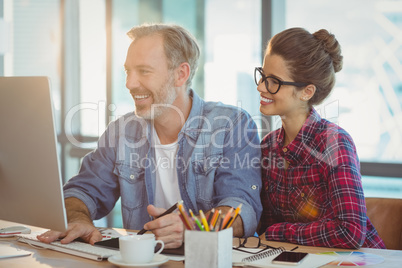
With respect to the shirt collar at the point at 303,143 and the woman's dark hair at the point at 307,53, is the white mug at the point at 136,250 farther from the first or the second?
the woman's dark hair at the point at 307,53

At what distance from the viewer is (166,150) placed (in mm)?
2102

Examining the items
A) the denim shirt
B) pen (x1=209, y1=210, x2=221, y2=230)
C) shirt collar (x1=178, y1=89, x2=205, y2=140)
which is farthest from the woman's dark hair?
pen (x1=209, y1=210, x2=221, y2=230)

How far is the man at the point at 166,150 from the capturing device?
6.26 ft

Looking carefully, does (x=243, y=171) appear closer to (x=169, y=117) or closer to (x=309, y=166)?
(x=309, y=166)


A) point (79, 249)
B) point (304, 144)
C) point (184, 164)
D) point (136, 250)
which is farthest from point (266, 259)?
point (184, 164)

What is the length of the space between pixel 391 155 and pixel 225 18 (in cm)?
159

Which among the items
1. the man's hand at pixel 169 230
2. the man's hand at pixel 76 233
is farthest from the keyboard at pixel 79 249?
the man's hand at pixel 169 230

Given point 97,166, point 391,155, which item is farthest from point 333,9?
point 97,166

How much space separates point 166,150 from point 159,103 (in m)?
0.21

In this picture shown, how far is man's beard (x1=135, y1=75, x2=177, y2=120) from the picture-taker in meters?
2.10

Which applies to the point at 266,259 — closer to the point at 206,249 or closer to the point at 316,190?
the point at 206,249

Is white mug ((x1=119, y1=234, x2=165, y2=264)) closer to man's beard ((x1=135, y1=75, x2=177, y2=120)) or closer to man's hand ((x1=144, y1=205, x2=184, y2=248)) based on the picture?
man's hand ((x1=144, y1=205, x2=184, y2=248))

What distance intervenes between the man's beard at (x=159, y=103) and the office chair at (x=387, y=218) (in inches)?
36.3

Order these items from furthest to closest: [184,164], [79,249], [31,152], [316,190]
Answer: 1. [184,164]
2. [316,190]
3. [79,249]
4. [31,152]
